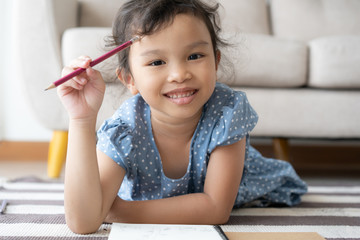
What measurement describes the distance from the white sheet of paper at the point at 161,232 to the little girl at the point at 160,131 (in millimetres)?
76

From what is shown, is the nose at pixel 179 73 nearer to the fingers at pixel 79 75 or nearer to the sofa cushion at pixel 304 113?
the fingers at pixel 79 75

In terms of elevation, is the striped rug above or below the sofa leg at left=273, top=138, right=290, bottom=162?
above

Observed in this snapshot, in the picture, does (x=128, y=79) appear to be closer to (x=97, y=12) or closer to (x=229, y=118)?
(x=229, y=118)

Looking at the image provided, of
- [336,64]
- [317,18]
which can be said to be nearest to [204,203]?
[336,64]

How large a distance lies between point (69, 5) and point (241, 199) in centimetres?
95

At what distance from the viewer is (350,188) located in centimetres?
110

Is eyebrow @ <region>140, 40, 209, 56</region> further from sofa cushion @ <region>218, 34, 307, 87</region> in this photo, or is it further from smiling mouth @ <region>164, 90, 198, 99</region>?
sofa cushion @ <region>218, 34, 307, 87</region>

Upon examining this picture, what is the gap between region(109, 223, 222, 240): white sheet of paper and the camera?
0.54 meters

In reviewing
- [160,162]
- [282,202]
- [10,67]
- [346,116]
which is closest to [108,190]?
[160,162]

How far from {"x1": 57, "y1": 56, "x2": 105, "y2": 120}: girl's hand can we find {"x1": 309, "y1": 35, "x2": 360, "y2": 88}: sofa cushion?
83 centimetres

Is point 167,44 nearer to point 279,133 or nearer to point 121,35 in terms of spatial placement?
point 121,35

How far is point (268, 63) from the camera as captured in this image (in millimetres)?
1228

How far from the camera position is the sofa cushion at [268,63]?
1.21 metres

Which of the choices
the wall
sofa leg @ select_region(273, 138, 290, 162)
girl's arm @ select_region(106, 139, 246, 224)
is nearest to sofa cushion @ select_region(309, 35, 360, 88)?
sofa leg @ select_region(273, 138, 290, 162)
